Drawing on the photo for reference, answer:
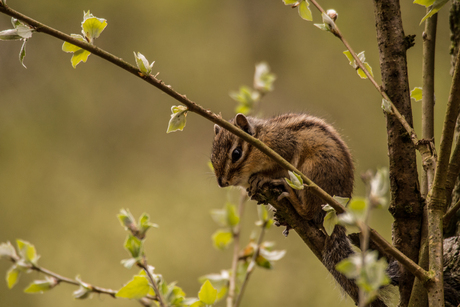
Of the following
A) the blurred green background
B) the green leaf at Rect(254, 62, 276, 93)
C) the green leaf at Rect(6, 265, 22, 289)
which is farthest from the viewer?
the blurred green background

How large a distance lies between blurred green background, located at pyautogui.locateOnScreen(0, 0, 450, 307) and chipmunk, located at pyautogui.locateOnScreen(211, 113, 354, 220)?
1178 mm

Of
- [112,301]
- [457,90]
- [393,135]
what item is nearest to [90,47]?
[457,90]

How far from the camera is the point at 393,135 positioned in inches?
44.6

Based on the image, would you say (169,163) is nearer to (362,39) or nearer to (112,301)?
(112,301)

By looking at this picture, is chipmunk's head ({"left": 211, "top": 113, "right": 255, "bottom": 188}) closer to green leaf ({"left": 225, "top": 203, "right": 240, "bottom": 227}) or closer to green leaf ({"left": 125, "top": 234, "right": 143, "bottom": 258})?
green leaf ({"left": 225, "top": 203, "right": 240, "bottom": 227})

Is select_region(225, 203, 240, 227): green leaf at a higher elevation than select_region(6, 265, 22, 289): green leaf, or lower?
higher

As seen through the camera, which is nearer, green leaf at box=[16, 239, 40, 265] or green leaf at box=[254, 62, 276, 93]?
green leaf at box=[16, 239, 40, 265]

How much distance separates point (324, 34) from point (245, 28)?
66 cm

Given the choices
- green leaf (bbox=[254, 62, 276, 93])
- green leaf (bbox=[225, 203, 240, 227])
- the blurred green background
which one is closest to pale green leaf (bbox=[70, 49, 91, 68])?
green leaf (bbox=[225, 203, 240, 227])

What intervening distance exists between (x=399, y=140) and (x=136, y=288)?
2.54ft

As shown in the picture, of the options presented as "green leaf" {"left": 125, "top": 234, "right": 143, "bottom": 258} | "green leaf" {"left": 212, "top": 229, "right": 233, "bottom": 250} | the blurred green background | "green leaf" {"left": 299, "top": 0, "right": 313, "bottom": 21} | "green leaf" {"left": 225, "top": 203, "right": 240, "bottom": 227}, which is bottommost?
"green leaf" {"left": 125, "top": 234, "right": 143, "bottom": 258}

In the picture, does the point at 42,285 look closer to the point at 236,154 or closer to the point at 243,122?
the point at 236,154

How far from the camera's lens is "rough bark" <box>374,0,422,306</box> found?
1124 mm

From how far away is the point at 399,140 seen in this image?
1.12 metres
